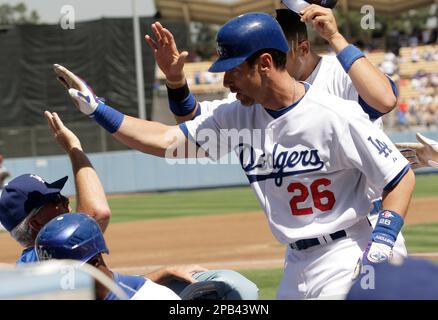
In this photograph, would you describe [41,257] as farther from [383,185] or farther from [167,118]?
[167,118]

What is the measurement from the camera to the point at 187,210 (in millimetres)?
Result: 19328

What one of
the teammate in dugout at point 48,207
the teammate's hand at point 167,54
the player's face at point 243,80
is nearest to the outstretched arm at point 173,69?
the teammate's hand at point 167,54

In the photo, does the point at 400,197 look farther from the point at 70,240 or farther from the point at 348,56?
the point at 70,240

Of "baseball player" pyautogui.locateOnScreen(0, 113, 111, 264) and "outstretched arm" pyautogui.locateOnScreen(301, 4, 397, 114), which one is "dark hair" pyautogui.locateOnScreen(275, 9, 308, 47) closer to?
"outstretched arm" pyautogui.locateOnScreen(301, 4, 397, 114)

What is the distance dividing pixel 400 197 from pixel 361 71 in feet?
1.99

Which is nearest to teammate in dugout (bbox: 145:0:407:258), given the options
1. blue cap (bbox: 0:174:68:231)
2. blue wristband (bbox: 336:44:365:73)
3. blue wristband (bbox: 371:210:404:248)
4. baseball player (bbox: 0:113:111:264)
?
blue wristband (bbox: 336:44:365:73)

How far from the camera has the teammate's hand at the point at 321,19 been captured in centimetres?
402

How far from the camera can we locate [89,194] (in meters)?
4.16

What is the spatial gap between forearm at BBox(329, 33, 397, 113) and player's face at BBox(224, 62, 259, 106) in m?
0.45

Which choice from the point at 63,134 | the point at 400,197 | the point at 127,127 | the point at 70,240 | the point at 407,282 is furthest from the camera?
the point at 63,134

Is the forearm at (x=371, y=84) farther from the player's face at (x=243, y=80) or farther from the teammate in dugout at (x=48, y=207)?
the teammate in dugout at (x=48, y=207)

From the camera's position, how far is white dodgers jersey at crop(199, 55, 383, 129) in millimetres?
4324

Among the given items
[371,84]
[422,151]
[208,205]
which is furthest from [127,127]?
[208,205]

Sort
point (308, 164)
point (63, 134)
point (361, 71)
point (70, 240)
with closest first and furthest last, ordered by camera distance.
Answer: point (70, 240), point (308, 164), point (361, 71), point (63, 134)
